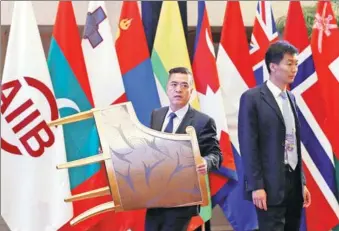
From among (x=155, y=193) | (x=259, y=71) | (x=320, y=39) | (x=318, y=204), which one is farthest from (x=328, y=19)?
(x=155, y=193)

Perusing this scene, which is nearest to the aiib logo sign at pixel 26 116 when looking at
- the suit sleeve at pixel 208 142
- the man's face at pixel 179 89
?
the man's face at pixel 179 89

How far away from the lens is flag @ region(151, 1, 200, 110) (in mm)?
4074

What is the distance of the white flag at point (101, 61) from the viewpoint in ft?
13.0

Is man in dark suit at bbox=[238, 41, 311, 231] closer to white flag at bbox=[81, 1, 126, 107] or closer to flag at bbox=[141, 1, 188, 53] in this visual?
white flag at bbox=[81, 1, 126, 107]

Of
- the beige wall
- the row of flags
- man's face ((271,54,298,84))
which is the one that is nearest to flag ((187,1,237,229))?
the row of flags

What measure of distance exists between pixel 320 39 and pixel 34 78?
2083 millimetres

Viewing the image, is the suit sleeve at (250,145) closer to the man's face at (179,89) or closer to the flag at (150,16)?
the man's face at (179,89)

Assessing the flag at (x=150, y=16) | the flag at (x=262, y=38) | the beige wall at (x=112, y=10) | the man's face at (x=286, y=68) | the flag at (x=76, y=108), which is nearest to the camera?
the man's face at (x=286, y=68)

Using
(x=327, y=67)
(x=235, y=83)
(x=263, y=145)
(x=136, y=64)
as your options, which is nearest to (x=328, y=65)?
(x=327, y=67)

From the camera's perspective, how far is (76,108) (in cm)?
393

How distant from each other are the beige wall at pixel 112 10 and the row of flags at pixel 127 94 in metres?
1.21

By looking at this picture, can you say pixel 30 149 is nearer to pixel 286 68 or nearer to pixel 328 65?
pixel 286 68

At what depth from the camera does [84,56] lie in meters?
4.02

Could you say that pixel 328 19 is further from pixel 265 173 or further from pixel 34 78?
pixel 34 78
